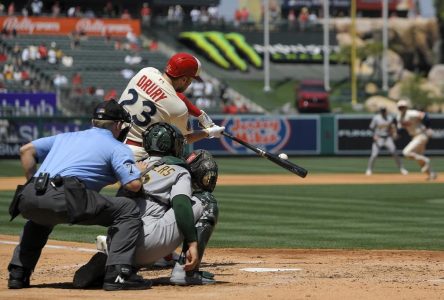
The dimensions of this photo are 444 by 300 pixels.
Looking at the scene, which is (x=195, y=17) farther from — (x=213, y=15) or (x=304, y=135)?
(x=304, y=135)

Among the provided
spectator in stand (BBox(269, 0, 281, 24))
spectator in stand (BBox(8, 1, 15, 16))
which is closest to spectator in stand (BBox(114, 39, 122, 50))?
spectator in stand (BBox(8, 1, 15, 16))

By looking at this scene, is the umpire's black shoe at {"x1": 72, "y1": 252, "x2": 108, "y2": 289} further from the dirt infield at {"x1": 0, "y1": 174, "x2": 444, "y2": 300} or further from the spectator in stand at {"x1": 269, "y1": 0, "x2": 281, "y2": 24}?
the spectator in stand at {"x1": 269, "y1": 0, "x2": 281, "y2": 24}

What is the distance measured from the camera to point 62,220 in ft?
27.6

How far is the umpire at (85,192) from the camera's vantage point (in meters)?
8.37

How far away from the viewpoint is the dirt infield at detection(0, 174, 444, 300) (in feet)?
27.4

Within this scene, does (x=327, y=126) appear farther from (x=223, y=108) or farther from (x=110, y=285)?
(x=110, y=285)

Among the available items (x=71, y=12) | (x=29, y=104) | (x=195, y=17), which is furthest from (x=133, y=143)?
(x=195, y=17)

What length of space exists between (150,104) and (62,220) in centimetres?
213

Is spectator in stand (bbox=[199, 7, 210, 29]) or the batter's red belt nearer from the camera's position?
the batter's red belt

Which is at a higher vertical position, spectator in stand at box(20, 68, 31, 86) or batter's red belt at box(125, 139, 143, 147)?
batter's red belt at box(125, 139, 143, 147)

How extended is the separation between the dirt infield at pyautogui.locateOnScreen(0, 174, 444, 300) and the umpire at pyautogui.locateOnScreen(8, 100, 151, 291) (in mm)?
220

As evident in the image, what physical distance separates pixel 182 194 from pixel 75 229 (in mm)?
6715

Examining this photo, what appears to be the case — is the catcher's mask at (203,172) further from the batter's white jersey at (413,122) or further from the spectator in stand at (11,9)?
the spectator in stand at (11,9)

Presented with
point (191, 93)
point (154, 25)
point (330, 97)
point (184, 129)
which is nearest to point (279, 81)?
point (330, 97)
